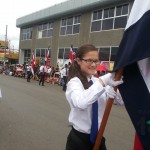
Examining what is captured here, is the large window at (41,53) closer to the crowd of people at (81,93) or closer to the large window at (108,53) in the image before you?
the large window at (108,53)

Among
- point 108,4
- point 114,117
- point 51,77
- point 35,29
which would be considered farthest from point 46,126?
point 35,29

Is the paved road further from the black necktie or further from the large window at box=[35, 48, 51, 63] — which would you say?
the large window at box=[35, 48, 51, 63]

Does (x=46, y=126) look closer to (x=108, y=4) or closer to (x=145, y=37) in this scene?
(x=145, y=37)

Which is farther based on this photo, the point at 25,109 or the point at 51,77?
the point at 51,77

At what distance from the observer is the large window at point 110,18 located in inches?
984

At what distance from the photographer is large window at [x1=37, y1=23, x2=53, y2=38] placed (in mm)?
37200

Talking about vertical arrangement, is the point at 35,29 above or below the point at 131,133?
above

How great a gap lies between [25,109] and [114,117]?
282 cm

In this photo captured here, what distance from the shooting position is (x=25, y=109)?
38.4ft

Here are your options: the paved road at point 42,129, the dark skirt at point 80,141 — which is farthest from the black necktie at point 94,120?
the paved road at point 42,129

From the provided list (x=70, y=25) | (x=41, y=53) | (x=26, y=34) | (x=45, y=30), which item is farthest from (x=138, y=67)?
(x=26, y=34)

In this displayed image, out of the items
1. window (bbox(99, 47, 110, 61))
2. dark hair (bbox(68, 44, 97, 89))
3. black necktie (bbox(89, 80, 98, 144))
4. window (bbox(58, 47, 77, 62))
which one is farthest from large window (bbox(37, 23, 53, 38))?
black necktie (bbox(89, 80, 98, 144))

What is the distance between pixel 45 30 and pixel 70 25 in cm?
654

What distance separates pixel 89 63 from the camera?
329 cm
